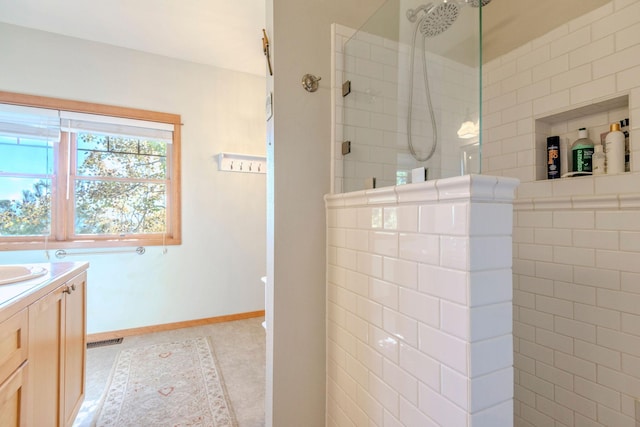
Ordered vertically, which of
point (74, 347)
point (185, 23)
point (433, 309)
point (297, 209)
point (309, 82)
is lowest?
point (74, 347)

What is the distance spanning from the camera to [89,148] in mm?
2594

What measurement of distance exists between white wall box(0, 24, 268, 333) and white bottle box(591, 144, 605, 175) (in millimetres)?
2725

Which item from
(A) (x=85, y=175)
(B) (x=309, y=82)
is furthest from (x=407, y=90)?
(A) (x=85, y=175)

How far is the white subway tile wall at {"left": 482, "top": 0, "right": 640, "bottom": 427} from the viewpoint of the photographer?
1192mm

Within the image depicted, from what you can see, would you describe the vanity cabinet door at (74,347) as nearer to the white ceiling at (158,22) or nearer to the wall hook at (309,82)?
the wall hook at (309,82)

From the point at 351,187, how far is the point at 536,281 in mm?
1171

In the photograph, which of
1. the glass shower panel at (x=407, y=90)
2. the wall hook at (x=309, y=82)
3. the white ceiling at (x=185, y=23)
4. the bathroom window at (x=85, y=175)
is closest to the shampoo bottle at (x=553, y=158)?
the white ceiling at (x=185, y=23)

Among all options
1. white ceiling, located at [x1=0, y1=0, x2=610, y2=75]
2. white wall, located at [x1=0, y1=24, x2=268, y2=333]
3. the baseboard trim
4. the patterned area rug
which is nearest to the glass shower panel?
white ceiling, located at [x1=0, y1=0, x2=610, y2=75]

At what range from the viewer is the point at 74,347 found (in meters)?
1.41

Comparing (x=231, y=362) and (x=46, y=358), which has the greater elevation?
(x=46, y=358)

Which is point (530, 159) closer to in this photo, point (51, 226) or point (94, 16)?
point (94, 16)

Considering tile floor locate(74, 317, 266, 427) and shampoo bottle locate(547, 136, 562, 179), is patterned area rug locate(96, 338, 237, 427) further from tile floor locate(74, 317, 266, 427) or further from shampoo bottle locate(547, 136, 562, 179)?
shampoo bottle locate(547, 136, 562, 179)

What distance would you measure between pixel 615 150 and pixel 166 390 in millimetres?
2815

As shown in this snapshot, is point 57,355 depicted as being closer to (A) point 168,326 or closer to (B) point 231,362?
(B) point 231,362
